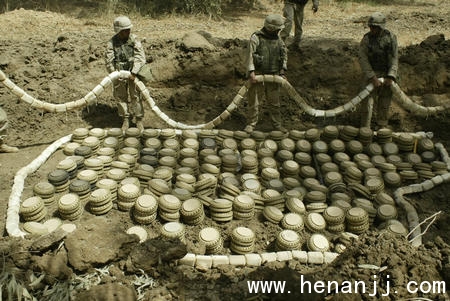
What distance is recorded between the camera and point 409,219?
5.57 m

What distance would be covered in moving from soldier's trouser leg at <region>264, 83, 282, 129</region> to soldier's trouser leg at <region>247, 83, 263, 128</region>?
0.51 feet

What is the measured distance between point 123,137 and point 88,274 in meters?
3.30

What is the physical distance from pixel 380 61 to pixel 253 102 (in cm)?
219

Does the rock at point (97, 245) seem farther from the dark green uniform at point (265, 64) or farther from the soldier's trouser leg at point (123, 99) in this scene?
the dark green uniform at point (265, 64)

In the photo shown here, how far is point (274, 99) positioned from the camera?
7.40 metres

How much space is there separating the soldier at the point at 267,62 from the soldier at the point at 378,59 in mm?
1347

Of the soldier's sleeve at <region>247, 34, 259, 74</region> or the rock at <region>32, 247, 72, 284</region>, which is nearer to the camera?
the rock at <region>32, 247, 72, 284</region>

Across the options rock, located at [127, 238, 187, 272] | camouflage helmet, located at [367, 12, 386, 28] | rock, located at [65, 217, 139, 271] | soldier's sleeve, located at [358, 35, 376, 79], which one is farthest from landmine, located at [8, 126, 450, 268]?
camouflage helmet, located at [367, 12, 386, 28]

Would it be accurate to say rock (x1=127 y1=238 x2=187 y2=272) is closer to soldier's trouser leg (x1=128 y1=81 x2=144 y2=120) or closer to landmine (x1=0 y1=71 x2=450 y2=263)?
landmine (x1=0 y1=71 x2=450 y2=263)

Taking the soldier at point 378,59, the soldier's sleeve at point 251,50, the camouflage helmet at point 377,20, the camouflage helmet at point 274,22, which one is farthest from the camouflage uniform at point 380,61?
the soldier's sleeve at point 251,50

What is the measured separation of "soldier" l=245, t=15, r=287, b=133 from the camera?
695 centimetres

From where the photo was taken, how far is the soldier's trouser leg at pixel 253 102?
7.31m

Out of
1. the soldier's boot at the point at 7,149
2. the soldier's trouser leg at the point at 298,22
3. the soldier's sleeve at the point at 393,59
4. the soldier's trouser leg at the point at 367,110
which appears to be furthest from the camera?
the soldier's trouser leg at the point at 298,22

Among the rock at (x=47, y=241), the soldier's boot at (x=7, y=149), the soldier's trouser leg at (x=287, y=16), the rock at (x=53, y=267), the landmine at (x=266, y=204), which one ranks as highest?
the soldier's trouser leg at (x=287, y=16)
